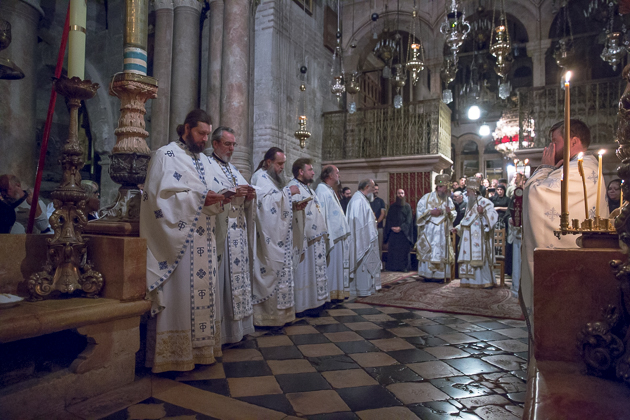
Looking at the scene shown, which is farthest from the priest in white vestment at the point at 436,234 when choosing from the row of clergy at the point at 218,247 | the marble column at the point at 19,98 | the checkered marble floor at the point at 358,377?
the marble column at the point at 19,98

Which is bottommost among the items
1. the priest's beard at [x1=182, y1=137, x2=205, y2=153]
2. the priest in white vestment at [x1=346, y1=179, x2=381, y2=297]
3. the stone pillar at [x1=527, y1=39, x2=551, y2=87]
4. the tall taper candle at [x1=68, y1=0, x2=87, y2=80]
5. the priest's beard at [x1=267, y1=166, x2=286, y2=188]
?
the priest in white vestment at [x1=346, y1=179, x2=381, y2=297]

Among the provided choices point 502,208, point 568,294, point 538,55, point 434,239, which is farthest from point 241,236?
point 538,55

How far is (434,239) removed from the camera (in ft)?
26.6

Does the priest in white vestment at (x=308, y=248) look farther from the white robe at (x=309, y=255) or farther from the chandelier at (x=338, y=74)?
the chandelier at (x=338, y=74)

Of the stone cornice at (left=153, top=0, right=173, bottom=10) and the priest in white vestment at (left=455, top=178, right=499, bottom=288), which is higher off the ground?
the stone cornice at (left=153, top=0, right=173, bottom=10)

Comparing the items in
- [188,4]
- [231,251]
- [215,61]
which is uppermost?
[188,4]

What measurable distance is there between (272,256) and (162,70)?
5.65 m

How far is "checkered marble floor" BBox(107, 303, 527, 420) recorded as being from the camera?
2.25 m

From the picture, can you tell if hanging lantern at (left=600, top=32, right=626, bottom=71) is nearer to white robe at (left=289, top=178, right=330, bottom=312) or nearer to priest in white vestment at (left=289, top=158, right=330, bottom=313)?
priest in white vestment at (left=289, top=158, right=330, bottom=313)

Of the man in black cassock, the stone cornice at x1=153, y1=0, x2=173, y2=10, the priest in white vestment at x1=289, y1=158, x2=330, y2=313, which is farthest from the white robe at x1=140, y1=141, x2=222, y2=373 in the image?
the man in black cassock

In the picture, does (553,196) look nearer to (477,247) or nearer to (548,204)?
(548,204)

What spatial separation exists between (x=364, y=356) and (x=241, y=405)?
124 centimetres

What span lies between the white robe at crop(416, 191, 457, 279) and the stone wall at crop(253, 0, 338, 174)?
3.37m

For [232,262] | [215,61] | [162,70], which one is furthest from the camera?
[215,61]
